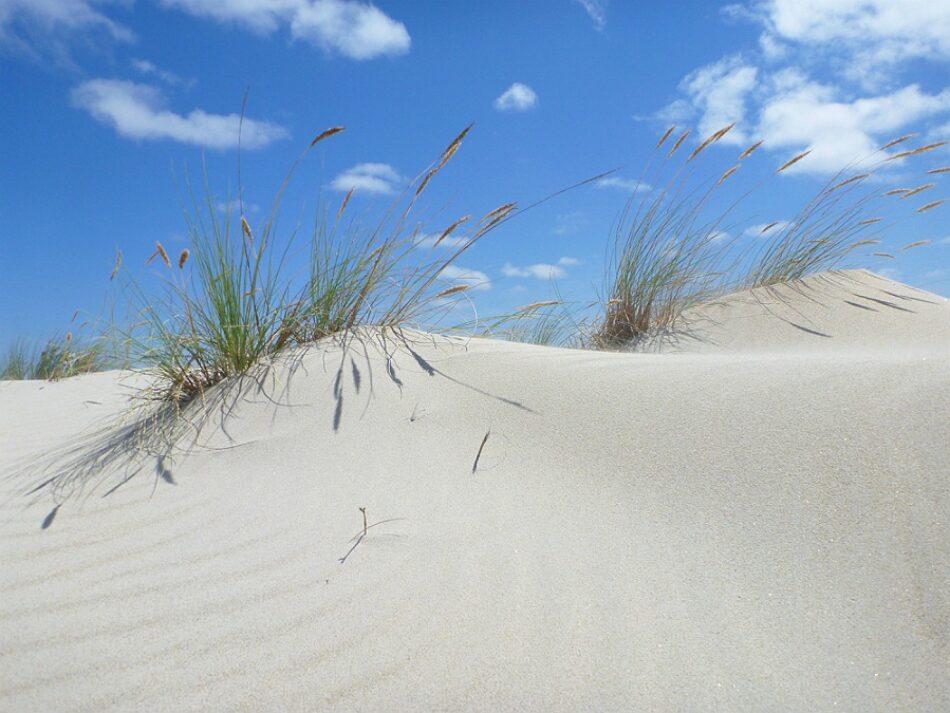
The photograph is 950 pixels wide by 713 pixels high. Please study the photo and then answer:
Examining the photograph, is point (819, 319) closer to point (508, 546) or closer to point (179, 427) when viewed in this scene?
point (508, 546)

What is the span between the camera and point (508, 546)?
5.90 feet

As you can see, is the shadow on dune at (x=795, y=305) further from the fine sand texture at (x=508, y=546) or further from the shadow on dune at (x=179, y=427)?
the shadow on dune at (x=179, y=427)

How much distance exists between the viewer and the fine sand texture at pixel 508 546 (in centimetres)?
143

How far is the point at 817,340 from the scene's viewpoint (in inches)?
173

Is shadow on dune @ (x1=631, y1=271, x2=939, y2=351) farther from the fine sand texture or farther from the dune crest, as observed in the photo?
the fine sand texture

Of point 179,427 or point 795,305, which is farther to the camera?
point 795,305

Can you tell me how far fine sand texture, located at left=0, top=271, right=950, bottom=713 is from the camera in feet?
4.71

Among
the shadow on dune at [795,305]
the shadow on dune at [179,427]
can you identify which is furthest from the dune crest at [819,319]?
the shadow on dune at [179,427]

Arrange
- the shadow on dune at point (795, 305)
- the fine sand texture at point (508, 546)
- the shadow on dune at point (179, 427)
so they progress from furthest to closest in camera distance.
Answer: the shadow on dune at point (795, 305)
the shadow on dune at point (179, 427)
the fine sand texture at point (508, 546)

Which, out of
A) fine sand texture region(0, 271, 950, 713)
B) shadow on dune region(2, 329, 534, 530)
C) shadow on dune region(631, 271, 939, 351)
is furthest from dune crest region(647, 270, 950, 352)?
shadow on dune region(2, 329, 534, 530)

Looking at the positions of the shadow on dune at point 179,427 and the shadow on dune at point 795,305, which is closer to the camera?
the shadow on dune at point 179,427

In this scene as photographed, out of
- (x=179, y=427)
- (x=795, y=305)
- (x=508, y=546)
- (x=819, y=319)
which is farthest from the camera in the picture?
(x=795, y=305)

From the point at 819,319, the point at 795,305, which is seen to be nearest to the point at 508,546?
the point at 819,319

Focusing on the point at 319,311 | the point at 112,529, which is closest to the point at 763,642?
the point at 112,529
